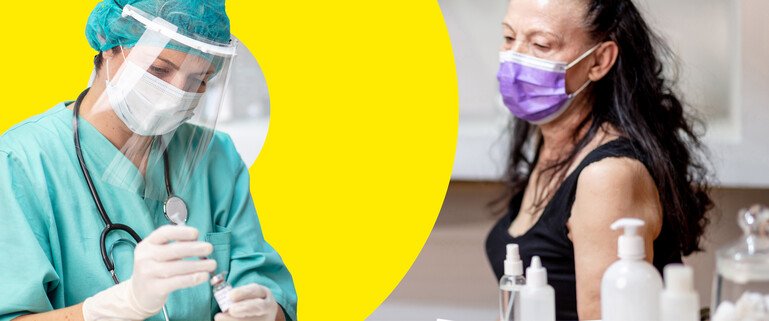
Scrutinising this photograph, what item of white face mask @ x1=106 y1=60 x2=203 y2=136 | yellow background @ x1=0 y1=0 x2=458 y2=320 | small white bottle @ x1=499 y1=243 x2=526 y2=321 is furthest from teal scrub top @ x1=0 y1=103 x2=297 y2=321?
small white bottle @ x1=499 y1=243 x2=526 y2=321

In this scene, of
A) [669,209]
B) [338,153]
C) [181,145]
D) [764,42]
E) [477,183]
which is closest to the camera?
[181,145]

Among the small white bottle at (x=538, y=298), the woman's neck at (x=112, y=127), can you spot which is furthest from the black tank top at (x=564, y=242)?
the woman's neck at (x=112, y=127)

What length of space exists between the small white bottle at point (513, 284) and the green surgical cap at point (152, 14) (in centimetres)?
75

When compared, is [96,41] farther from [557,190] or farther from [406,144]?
[557,190]

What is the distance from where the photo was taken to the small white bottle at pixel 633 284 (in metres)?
1.50

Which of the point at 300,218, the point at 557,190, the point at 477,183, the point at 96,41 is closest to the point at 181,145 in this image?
the point at 96,41

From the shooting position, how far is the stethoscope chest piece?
195 cm

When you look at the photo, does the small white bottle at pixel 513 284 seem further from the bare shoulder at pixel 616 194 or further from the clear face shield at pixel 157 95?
the clear face shield at pixel 157 95

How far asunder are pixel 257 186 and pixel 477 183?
1631mm

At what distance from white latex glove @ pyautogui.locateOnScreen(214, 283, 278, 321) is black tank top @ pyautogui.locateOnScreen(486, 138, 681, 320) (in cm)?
73

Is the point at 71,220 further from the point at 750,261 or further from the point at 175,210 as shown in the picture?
the point at 750,261

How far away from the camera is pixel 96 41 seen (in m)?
1.87

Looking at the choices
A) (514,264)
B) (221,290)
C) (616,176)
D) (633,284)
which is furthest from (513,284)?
(221,290)

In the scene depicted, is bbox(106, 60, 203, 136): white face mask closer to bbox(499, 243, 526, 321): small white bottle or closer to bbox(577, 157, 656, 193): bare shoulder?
bbox(499, 243, 526, 321): small white bottle
